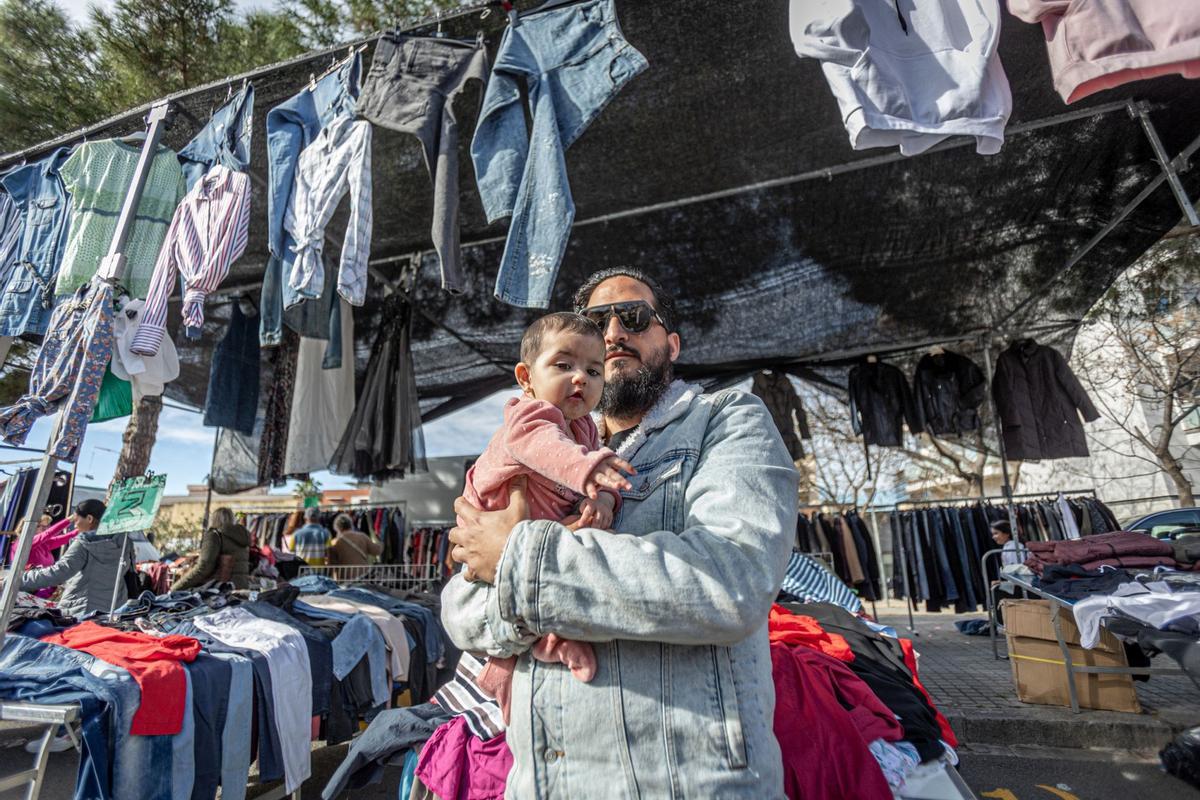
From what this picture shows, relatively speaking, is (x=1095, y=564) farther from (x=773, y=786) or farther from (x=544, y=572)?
(x=544, y=572)

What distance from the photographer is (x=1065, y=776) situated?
147 inches

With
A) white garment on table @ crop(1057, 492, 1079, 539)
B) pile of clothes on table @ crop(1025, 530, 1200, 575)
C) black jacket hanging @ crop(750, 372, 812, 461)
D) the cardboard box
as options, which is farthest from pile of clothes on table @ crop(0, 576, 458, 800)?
white garment on table @ crop(1057, 492, 1079, 539)

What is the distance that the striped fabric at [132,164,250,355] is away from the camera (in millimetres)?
3922

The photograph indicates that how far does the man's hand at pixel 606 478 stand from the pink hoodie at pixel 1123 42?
3121 mm

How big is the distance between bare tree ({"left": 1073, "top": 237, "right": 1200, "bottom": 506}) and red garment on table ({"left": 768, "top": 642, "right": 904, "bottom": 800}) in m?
10.7

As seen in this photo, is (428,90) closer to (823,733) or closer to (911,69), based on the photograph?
(911,69)

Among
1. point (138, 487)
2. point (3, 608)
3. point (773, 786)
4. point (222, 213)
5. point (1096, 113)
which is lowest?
point (773, 786)

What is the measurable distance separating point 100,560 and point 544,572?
6.12m

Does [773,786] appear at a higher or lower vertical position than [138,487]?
lower

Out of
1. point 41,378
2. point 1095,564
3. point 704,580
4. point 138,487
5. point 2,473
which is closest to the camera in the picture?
point 704,580

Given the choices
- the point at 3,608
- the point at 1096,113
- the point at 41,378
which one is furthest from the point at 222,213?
the point at 1096,113

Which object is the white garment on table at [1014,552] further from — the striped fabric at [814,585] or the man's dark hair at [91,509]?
the man's dark hair at [91,509]

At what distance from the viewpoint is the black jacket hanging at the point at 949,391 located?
7.16m

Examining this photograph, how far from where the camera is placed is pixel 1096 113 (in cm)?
398
